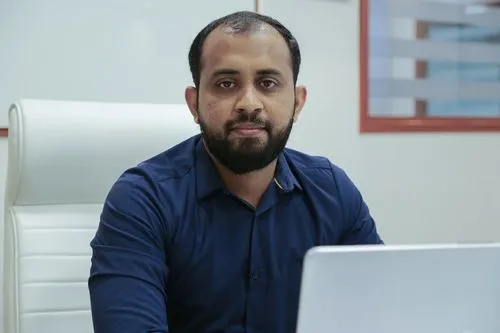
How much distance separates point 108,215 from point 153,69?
954 mm

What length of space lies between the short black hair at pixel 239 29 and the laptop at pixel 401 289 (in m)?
0.58

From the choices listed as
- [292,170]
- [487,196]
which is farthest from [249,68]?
[487,196]

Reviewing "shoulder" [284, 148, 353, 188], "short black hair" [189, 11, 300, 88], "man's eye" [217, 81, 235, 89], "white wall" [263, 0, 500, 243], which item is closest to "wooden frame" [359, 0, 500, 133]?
"white wall" [263, 0, 500, 243]

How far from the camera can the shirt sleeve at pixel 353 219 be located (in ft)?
4.13

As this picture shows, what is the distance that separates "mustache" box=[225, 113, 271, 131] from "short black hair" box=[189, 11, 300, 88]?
12 cm

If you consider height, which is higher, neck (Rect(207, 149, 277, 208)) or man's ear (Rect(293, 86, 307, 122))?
man's ear (Rect(293, 86, 307, 122))

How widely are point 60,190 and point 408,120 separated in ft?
4.98

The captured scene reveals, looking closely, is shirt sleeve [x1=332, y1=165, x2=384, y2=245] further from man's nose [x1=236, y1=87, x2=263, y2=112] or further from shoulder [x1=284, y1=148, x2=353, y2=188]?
man's nose [x1=236, y1=87, x2=263, y2=112]

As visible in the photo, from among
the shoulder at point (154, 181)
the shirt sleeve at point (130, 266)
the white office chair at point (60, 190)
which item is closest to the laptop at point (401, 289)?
the shirt sleeve at point (130, 266)

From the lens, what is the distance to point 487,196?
8.80ft

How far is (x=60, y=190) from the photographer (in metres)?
1.37

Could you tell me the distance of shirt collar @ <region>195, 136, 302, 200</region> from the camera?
116cm

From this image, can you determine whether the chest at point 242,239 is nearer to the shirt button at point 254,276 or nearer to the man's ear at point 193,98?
the shirt button at point 254,276

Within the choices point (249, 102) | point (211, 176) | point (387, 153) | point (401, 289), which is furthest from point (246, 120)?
point (387, 153)
